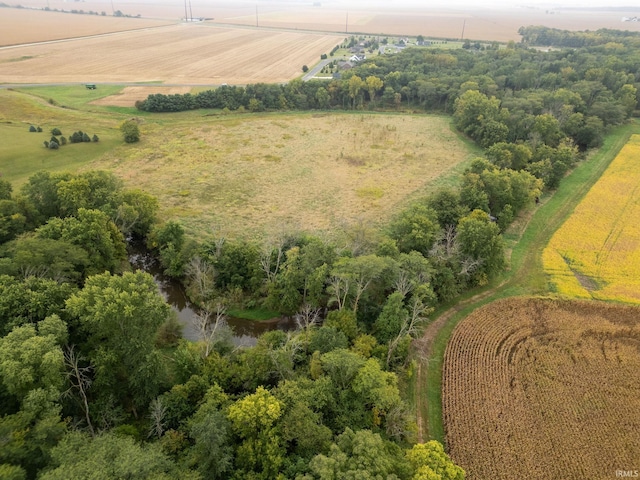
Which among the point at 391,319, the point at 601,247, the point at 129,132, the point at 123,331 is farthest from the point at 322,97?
the point at 123,331

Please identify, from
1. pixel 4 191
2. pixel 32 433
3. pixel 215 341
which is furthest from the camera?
pixel 4 191

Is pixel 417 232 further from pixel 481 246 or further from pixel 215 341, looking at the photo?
pixel 215 341

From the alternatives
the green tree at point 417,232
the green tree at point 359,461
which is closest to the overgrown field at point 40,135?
the green tree at point 417,232

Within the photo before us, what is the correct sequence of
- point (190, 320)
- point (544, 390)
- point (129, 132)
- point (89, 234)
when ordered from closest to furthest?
point (544, 390) → point (89, 234) → point (190, 320) → point (129, 132)

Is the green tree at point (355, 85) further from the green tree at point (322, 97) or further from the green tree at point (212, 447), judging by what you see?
the green tree at point (212, 447)

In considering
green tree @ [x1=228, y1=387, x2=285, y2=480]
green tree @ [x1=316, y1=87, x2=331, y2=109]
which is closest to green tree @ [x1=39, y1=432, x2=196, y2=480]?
green tree @ [x1=228, y1=387, x2=285, y2=480]

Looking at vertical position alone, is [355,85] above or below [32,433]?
above

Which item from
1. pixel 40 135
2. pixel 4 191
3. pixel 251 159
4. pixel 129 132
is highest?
pixel 4 191
